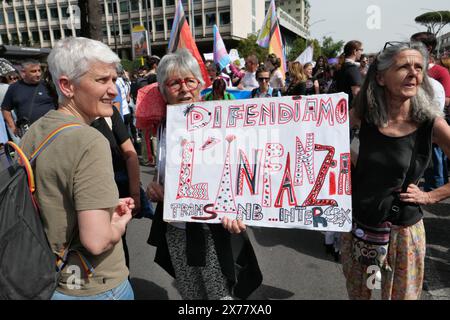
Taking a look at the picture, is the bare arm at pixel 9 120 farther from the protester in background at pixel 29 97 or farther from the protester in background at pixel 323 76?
the protester in background at pixel 323 76

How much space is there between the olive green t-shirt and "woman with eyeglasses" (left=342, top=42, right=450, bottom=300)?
129 centimetres

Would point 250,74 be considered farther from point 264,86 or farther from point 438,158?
point 438,158

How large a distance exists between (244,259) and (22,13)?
2647 inches

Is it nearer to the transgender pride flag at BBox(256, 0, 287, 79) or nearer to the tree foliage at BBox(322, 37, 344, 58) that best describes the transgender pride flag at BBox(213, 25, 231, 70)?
the transgender pride flag at BBox(256, 0, 287, 79)

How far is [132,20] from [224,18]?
48.5 feet

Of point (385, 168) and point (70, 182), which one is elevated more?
point (70, 182)

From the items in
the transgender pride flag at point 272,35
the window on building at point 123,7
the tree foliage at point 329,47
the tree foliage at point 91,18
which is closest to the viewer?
the tree foliage at point 91,18

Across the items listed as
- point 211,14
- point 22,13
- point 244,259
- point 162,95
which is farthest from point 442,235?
point 22,13

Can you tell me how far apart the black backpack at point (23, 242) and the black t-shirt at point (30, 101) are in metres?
3.89

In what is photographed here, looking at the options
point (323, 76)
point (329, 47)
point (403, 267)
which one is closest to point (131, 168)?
point (403, 267)

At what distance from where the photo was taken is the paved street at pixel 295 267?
2773 mm

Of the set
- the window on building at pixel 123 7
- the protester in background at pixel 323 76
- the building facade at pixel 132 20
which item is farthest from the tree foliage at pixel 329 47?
the protester in background at pixel 323 76

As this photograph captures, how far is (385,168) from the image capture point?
167 cm
